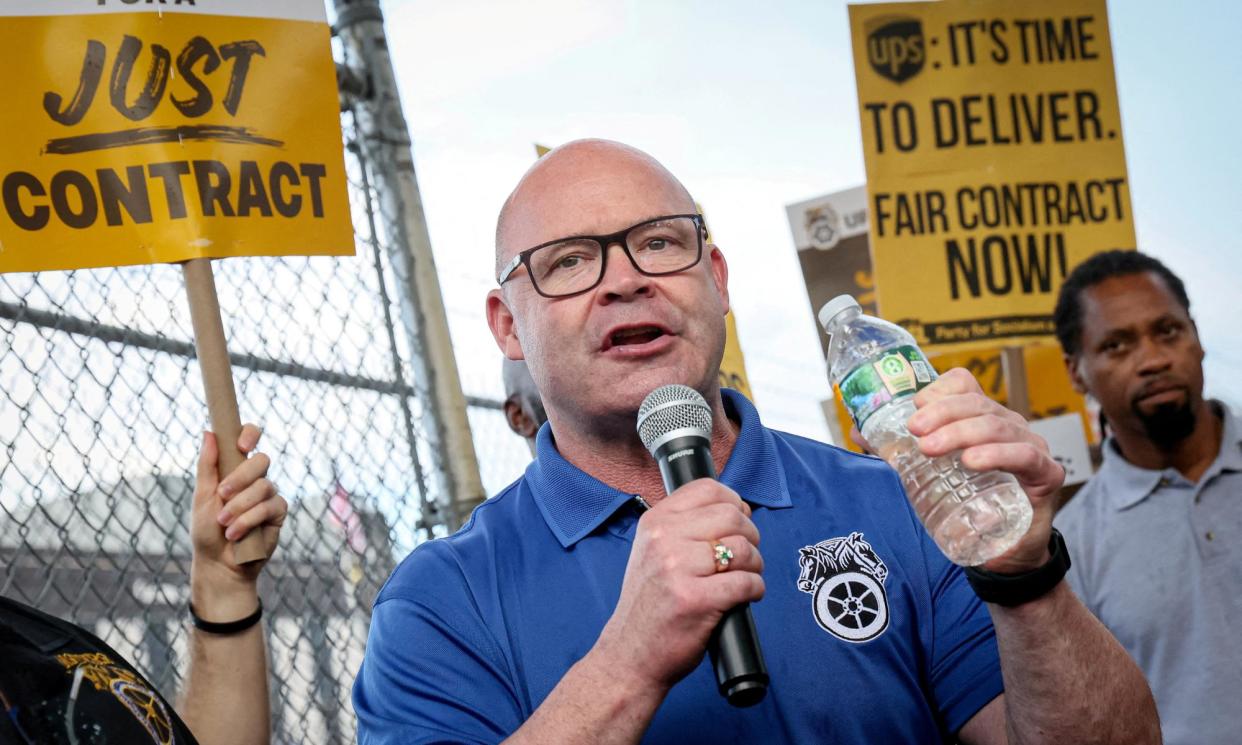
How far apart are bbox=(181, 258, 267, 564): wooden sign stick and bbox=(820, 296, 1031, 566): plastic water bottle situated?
1.21m

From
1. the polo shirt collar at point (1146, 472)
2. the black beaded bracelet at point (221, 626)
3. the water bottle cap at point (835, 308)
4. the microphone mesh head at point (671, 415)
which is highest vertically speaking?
the water bottle cap at point (835, 308)

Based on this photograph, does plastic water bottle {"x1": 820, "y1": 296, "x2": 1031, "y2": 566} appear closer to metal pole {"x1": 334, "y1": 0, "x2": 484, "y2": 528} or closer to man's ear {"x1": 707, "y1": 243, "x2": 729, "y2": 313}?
man's ear {"x1": 707, "y1": 243, "x2": 729, "y2": 313}

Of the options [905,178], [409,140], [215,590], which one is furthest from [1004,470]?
[905,178]

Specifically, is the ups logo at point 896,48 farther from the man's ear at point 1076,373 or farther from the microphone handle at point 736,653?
the microphone handle at point 736,653

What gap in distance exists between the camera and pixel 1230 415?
4133 mm

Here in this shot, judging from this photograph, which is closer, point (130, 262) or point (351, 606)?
point (130, 262)

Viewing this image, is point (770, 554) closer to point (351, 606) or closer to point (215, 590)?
point (215, 590)

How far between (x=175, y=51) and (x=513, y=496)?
122 cm

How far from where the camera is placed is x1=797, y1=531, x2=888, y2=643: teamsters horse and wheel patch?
2.12 meters

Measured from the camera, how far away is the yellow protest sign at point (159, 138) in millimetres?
2578

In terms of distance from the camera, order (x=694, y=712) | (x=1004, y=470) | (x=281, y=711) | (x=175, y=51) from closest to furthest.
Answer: (x=1004, y=470)
(x=694, y=712)
(x=175, y=51)
(x=281, y=711)

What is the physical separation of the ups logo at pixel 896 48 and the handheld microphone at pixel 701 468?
3280mm

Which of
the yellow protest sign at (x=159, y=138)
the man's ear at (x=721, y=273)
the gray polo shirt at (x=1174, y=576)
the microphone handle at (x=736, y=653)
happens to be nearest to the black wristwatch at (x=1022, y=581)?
the microphone handle at (x=736, y=653)

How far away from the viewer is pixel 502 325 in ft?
9.07
